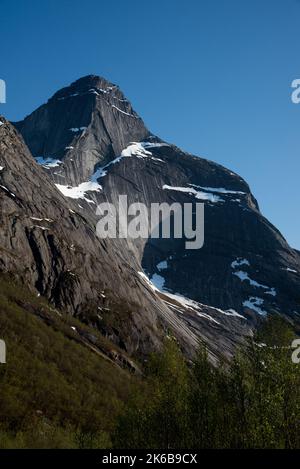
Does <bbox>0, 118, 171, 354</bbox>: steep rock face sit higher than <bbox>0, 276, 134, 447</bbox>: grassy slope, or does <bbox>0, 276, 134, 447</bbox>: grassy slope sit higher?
<bbox>0, 118, 171, 354</bbox>: steep rock face

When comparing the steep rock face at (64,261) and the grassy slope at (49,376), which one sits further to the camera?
the steep rock face at (64,261)

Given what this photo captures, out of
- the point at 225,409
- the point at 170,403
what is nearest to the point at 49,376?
the point at 170,403

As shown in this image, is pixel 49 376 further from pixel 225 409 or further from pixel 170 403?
pixel 225 409

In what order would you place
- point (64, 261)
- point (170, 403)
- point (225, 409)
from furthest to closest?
point (64, 261) → point (170, 403) → point (225, 409)

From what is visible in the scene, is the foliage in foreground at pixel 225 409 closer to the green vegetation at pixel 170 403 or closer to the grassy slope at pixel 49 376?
the green vegetation at pixel 170 403

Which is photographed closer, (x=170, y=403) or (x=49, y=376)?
(x=170, y=403)

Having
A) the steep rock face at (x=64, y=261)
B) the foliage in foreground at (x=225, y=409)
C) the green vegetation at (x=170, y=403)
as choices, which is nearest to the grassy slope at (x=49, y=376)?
the green vegetation at (x=170, y=403)

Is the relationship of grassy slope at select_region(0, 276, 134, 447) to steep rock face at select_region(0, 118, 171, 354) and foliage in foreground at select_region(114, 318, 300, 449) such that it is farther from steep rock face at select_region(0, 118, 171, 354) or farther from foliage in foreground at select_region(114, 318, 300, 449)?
foliage in foreground at select_region(114, 318, 300, 449)

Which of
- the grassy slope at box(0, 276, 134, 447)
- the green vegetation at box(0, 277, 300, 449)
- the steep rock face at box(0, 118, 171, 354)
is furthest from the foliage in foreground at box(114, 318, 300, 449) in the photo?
the steep rock face at box(0, 118, 171, 354)

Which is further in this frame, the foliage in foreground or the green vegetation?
the green vegetation
